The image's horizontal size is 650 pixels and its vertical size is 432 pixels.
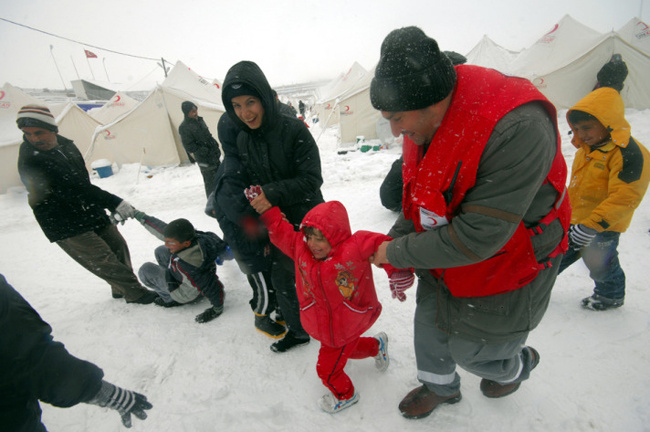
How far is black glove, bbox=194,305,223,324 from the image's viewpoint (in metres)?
2.54

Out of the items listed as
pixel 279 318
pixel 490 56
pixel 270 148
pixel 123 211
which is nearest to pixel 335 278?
pixel 270 148

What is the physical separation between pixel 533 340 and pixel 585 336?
0.36 metres

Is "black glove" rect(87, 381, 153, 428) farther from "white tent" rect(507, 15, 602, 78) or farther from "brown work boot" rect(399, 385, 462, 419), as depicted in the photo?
"white tent" rect(507, 15, 602, 78)

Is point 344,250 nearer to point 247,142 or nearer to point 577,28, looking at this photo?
point 247,142

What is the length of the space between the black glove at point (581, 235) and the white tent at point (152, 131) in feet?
34.5

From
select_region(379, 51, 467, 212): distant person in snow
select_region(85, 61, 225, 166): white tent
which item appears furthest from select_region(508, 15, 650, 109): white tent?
select_region(85, 61, 225, 166): white tent

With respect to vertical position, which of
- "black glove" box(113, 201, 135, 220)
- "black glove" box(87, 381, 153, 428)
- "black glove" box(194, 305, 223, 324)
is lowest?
"black glove" box(194, 305, 223, 324)

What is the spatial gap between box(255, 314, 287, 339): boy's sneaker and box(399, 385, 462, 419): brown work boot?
1.08 m

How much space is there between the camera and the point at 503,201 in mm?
891

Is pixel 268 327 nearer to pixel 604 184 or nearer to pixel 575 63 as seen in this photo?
pixel 604 184

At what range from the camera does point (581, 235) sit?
6.33 ft

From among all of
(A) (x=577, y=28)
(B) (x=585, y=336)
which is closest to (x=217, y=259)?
(B) (x=585, y=336)

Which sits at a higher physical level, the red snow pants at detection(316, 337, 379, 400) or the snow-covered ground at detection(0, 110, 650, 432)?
the red snow pants at detection(316, 337, 379, 400)

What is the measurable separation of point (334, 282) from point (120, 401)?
4.15 ft
